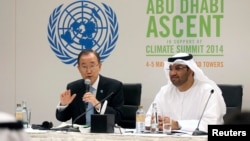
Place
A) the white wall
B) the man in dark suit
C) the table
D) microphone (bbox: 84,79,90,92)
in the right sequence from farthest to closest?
the white wall → the man in dark suit → microphone (bbox: 84,79,90,92) → the table

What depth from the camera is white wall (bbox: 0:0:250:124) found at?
578 centimetres

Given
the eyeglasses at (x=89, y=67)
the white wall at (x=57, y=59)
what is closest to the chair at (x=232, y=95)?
the white wall at (x=57, y=59)

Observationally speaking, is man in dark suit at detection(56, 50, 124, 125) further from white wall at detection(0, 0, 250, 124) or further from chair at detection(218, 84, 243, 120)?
white wall at detection(0, 0, 250, 124)

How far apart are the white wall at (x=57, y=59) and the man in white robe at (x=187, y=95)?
1054mm

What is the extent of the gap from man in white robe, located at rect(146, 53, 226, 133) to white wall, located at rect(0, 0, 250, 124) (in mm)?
1054

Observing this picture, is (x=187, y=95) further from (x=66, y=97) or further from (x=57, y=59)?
(x=57, y=59)

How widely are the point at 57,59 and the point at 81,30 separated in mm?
476

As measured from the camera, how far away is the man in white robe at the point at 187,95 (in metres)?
4.56

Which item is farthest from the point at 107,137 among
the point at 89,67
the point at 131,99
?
the point at 131,99

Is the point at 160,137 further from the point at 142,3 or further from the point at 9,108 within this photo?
the point at 9,108

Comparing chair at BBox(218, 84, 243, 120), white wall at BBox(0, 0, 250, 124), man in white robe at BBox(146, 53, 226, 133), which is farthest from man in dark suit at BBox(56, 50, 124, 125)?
white wall at BBox(0, 0, 250, 124)

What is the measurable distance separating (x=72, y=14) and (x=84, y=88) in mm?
1690

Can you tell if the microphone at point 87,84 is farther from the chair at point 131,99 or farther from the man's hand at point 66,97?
the chair at point 131,99

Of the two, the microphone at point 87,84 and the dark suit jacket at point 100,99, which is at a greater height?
the microphone at point 87,84
